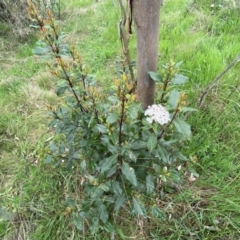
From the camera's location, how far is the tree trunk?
1.21m

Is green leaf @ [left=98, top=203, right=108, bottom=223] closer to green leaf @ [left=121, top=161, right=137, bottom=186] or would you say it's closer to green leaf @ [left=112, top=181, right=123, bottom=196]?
green leaf @ [left=112, top=181, right=123, bottom=196]

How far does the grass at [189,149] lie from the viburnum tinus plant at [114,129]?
0.25 m

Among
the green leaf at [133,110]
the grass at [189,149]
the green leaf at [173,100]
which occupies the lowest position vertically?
the grass at [189,149]

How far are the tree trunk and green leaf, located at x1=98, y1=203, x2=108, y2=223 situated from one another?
585mm

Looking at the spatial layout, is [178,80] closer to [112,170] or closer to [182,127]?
[182,127]

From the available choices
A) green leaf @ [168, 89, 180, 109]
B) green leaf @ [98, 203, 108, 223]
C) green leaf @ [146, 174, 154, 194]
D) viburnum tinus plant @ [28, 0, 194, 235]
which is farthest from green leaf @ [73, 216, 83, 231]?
green leaf @ [168, 89, 180, 109]

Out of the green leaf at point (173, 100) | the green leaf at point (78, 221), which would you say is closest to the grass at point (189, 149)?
the green leaf at point (78, 221)

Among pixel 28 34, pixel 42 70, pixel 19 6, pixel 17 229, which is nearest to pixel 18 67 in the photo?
pixel 42 70

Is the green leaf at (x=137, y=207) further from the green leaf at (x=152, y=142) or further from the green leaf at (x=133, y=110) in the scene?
the green leaf at (x=133, y=110)

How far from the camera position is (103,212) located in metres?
1.48

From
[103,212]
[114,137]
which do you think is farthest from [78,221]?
[114,137]

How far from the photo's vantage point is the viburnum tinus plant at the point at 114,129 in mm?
1201

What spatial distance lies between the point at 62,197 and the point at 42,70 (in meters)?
1.67

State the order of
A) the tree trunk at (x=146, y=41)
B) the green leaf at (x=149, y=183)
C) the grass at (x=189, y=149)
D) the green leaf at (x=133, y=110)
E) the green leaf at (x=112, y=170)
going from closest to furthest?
the green leaf at (x=133, y=110)
the tree trunk at (x=146, y=41)
the green leaf at (x=112, y=170)
the green leaf at (x=149, y=183)
the grass at (x=189, y=149)
